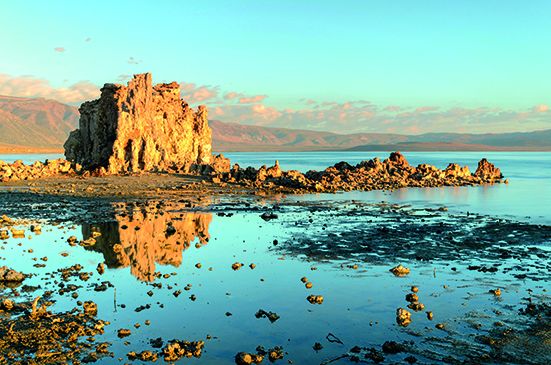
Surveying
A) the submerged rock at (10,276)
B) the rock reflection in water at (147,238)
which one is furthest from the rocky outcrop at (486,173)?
the submerged rock at (10,276)

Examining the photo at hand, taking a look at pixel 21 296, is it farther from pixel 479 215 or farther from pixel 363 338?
pixel 479 215

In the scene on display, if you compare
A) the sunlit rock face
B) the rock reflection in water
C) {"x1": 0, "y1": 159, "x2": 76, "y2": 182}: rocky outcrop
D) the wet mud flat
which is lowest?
the wet mud flat

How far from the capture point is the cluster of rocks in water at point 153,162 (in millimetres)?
68375

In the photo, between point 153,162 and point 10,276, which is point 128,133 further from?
point 10,276

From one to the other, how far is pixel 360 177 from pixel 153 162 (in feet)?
103

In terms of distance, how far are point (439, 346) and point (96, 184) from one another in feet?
175

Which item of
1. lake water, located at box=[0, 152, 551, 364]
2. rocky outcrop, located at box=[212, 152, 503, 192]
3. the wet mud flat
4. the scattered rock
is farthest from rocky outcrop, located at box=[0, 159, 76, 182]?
the scattered rock

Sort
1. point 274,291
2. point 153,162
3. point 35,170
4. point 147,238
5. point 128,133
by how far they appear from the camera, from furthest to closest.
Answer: point 153,162 < point 128,133 < point 35,170 < point 147,238 < point 274,291

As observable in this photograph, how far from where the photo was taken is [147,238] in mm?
29656

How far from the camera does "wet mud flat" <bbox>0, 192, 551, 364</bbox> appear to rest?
14.0 m

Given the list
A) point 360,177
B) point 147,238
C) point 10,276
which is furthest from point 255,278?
point 360,177

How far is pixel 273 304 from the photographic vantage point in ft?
59.5

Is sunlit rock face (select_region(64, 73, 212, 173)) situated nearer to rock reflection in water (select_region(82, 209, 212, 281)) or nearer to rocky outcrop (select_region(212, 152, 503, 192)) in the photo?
rocky outcrop (select_region(212, 152, 503, 192))

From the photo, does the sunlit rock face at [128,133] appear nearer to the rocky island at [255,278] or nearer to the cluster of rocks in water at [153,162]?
the cluster of rocks in water at [153,162]
